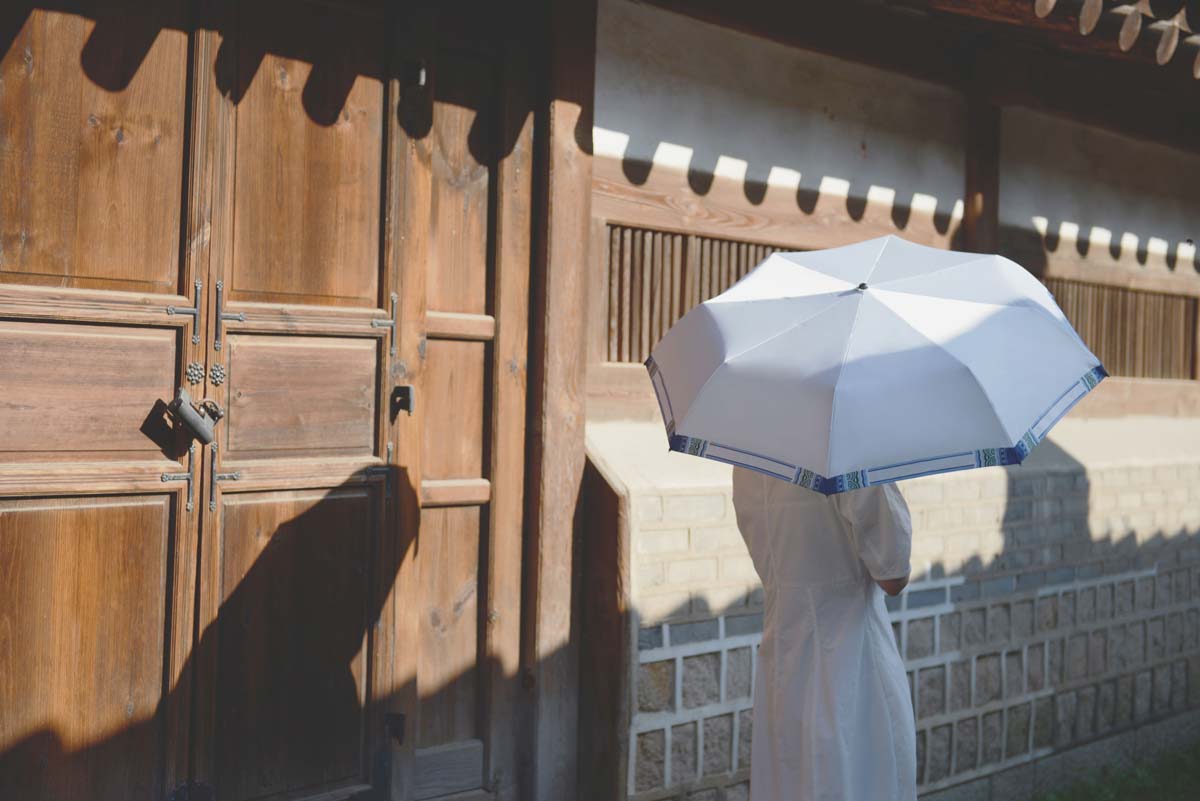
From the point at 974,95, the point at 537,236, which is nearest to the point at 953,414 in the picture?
the point at 537,236

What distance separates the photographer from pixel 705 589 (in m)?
3.69

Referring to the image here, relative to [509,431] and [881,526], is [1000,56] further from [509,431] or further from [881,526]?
[881,526]

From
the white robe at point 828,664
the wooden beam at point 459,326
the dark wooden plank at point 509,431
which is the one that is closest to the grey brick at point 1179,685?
the white robe at point 828,664

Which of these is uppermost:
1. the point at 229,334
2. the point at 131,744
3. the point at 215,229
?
the point at 215,229

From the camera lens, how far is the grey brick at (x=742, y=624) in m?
3.74

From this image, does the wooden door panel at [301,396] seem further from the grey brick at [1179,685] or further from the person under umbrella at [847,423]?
the grey brick at [1179,685]

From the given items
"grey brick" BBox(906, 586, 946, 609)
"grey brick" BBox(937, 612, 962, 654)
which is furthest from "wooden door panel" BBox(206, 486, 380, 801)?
"grey brick" BBox(937, 612, 962, 654)

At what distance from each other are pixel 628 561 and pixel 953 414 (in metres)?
1.69

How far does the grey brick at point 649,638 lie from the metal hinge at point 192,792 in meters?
1.42

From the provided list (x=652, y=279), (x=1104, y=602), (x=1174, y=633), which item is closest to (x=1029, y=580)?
(x=1104, y=602)

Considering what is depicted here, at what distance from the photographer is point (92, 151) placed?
2.86 meters

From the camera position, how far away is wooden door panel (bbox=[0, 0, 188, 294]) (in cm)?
276

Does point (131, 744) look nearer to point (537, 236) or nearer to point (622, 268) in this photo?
point (537, 236)

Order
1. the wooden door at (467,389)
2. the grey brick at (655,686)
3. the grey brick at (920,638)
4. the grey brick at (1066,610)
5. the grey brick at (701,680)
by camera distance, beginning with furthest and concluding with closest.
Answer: the grey brick at (1066,610) < the grey brick at (920,638) < the grey brick at (701,680) < the grey brick at (655,686) < the wooden door at (467,389)
